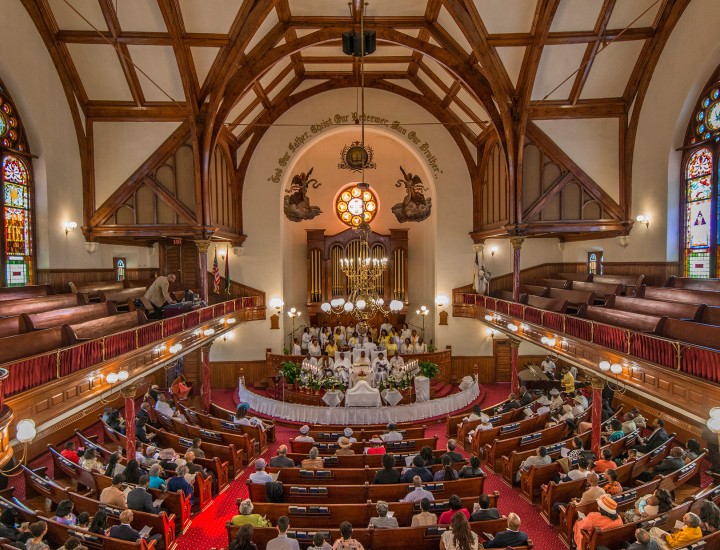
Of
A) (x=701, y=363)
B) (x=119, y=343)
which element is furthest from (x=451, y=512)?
(x=119, y=343)

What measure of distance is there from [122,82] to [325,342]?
44.0 feet

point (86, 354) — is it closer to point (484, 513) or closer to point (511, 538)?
point (484, 513)

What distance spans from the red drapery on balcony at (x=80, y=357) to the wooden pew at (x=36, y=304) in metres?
2.44

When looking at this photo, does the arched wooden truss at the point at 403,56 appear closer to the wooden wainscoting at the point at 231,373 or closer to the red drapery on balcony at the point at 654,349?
the wooden wainscoting at the point at 231,373

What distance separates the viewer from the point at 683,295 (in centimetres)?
1112

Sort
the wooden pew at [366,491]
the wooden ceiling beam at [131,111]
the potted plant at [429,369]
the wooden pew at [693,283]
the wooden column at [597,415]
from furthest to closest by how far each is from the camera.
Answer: the potted plant at [429,369] → the wooden ceiling beam at [131,111] → the wooden pew at [693,283] → the wooden column at [597,415] → the wooden pew at [366,491]

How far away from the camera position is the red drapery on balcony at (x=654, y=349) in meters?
8.12

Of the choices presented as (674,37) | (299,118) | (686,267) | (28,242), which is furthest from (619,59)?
(28,242)

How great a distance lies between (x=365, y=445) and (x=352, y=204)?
52.6ft

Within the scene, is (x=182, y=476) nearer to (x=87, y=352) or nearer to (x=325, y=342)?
(x=87, y=352)

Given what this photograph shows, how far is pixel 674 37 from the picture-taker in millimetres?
13703

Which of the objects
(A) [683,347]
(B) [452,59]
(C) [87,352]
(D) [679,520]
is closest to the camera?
(D) [679,520]

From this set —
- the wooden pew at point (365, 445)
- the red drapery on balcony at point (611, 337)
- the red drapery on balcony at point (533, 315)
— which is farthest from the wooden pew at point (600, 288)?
the wooden pew at point (365, 445)

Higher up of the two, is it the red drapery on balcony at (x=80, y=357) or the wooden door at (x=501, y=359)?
the red drapery on balcony at (x=80, y=357)
